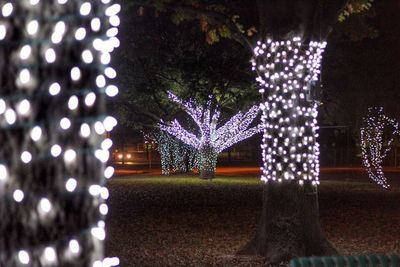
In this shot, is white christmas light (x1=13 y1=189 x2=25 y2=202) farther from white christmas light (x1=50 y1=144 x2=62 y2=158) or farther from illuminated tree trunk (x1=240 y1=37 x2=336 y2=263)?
illuminated tree trunk (x1=240 y1=37 x2=336 y2=263)

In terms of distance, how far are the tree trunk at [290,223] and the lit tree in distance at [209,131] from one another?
24.1 meters

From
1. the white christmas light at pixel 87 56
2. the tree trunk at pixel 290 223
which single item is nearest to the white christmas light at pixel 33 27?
the white christmas light at pixel 87 56

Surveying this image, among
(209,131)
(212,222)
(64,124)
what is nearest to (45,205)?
(64,124)

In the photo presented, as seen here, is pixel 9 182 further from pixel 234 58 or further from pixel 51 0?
pixel 234 58

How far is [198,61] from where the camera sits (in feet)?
100

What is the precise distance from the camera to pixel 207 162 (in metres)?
35.5

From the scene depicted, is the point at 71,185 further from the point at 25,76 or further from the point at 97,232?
the point at 25,76

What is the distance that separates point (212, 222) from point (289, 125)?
6100mm

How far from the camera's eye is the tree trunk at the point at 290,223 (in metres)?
10.7

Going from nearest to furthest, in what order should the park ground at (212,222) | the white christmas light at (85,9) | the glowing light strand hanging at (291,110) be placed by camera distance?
the white christmas light at (85,9) < the glowing light strand hanging at (291,110) < the park ground at (212,222)

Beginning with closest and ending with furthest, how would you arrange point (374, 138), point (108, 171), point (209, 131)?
1. point (108, 171)
2. point (374, 138)
3. point (209, 131)

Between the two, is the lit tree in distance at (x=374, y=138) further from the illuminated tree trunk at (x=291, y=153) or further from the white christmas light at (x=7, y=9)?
the white christmas light at (x=7, y=9)

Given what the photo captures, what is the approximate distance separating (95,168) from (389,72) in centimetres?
2903

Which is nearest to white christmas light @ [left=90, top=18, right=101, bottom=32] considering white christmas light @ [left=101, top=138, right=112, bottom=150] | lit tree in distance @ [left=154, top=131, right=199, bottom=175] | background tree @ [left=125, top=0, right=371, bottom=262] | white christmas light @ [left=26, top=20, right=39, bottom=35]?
white christmas light @ [left=26, top=20, right=39, bottom=35]
